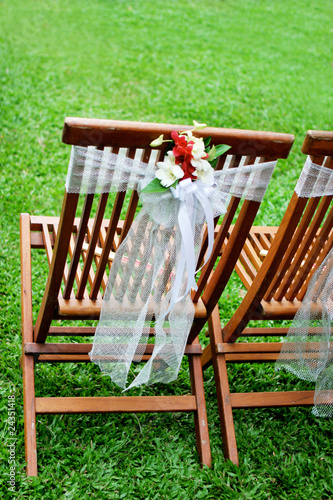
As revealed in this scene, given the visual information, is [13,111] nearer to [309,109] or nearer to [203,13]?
[309,109]

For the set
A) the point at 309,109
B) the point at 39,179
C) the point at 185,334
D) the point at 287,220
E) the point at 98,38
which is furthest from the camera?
the point at 98,38

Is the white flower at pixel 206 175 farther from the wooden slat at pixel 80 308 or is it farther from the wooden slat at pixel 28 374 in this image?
the wooden slat at pixel 28 374

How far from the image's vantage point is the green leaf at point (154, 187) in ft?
6.50

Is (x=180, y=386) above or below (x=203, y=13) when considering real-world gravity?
below

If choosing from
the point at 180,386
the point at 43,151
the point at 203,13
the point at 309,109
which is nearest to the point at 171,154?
the point at 180,386

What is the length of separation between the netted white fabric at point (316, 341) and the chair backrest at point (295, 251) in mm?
69

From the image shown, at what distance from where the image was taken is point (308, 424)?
9.93 ft

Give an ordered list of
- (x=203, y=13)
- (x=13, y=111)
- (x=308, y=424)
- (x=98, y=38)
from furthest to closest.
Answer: (x=203, y=13) < (x=98, y=38) < (x=13, y=111) < (x=308, y=424)

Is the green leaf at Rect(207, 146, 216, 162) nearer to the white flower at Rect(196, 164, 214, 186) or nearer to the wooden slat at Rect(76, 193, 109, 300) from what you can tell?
the white flower at Rect(196, 164, 214, 186)

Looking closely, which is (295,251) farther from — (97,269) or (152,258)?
(97,269)

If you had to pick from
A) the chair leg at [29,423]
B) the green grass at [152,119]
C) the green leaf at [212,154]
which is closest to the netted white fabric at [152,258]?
the green leaf at [212,154]

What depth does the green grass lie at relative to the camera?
2.61 m

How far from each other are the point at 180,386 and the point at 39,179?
2.05 m

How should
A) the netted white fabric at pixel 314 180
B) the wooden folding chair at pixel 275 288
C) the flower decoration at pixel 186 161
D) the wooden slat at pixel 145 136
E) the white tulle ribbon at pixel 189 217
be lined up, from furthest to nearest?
the wooden folding chair at pixel 275 288 → the netted white fabric at pixel 314 180 → the white tulle ribbon at pixel 189 217 → the flower decoration at pixel 186 161 → the wooden slat at pixel 145 136
